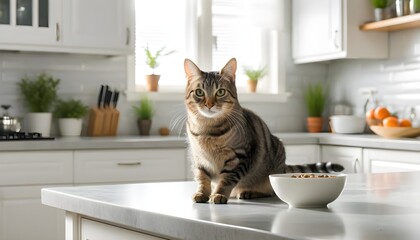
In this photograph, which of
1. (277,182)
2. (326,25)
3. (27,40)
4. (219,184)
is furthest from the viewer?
(326,25)

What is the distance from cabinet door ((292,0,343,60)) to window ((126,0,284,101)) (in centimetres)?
16

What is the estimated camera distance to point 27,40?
14.9 feet

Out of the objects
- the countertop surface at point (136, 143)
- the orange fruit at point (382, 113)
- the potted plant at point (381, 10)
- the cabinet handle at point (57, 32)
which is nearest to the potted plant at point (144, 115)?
the countertop surface at point (136, 143)

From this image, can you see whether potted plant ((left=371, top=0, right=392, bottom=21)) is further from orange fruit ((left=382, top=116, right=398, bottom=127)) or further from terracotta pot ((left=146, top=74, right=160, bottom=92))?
terracotta pot ((left=146, top=74, right=160, bottom=92))

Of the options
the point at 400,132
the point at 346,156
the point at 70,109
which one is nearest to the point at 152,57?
the point at 70,109

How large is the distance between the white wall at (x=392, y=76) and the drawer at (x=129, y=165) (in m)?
1.66

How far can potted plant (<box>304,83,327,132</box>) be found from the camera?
574 cm

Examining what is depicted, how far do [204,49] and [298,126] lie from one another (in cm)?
105

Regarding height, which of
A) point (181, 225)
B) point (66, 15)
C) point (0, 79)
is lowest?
point (181, 225)

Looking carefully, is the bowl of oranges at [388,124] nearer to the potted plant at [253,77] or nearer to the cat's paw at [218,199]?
the potted plant at [253,77]

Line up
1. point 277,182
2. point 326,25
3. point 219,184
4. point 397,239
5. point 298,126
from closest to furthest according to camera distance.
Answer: point 397,239 < point 277,182 < point 219,184 < point 326,25 < point 298,126

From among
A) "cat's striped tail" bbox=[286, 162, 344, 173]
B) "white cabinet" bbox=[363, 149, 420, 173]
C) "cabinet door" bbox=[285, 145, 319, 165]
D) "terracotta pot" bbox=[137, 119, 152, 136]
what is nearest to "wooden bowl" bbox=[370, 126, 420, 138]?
"white cabinet" bbox=[363, 149, 420, 173]

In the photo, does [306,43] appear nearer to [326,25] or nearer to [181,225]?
[326,25]

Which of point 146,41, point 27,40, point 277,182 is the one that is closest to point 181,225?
point 277,182
